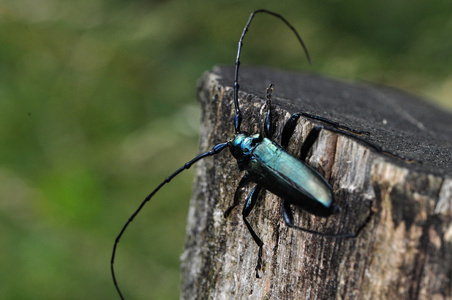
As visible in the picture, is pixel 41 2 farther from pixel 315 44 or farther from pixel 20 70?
pixel 315 44

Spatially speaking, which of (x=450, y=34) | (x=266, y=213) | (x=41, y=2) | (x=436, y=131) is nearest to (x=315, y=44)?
(x=450, y=34)

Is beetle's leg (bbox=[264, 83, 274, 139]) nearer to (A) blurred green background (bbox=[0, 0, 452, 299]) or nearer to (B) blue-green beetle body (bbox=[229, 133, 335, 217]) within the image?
(B) blue-green beetle body (bbox=[229, 133, 335, 217])

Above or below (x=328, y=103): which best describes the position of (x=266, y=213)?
below

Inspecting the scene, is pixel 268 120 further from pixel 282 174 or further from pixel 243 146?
pixel 282 174

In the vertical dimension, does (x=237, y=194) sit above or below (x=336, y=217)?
above

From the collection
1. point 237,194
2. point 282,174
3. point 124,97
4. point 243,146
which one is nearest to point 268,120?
point 243,146

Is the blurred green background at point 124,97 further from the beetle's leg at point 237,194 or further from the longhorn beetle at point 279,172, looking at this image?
the longhorn beetle at point 279,172

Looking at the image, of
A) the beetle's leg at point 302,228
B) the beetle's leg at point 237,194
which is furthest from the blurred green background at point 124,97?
the beetle's leg at point 302,228
